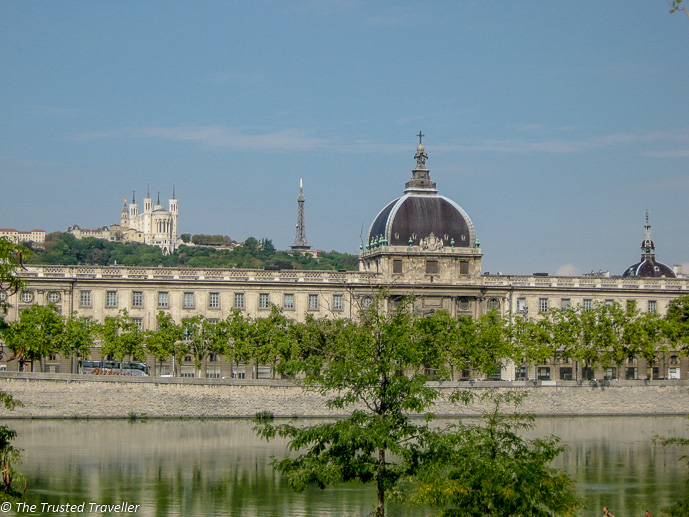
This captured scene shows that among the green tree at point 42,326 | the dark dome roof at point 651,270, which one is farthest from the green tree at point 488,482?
the dark dome roof at point 651,270

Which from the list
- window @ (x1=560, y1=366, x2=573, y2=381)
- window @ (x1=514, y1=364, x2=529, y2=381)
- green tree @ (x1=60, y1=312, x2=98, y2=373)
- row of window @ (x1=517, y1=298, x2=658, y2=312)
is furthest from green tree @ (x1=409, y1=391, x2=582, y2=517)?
row of window @ (x1=517, y1=298, x2=658, y2=312)

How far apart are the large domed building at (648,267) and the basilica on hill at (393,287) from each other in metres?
8.51

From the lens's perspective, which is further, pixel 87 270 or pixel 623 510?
pixel 87 270

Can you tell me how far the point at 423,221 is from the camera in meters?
113

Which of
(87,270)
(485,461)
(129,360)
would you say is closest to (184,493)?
(485,461)

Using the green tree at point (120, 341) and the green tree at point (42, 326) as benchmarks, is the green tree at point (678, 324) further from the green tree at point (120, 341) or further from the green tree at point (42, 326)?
the green tree at point (42, 326)

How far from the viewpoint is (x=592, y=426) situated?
285ft

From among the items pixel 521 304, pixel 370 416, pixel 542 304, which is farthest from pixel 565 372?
pixel 370 416

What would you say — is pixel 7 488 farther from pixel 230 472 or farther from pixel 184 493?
pixel 230 472

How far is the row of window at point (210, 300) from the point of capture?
107475 millimetres

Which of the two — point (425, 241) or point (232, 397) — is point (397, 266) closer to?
point (425, 241)

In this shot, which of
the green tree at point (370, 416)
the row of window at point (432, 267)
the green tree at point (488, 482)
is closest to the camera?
the green tree at point (488, 482)

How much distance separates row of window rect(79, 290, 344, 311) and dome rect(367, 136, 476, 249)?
293 inches

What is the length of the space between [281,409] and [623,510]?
40.0 metres
